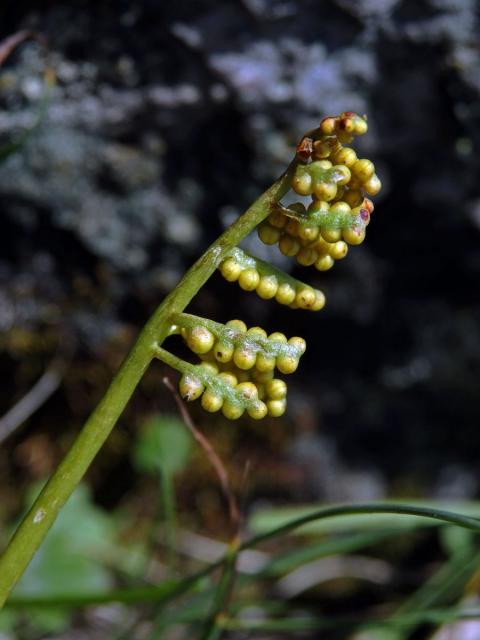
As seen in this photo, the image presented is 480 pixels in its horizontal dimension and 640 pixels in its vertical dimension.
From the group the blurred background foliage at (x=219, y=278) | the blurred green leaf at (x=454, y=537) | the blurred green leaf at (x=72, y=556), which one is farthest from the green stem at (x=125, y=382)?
the blurred green leaf at (x=454, y=537)

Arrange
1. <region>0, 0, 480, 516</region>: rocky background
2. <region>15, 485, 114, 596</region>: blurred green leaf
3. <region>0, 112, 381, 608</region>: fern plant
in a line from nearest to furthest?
<region>0, 112, 381, 608</region>: fern plant
<region>0, 0, 480, 516</region>: rocky background
<region>15, 485, 114, 596</region>: blurred green leaf

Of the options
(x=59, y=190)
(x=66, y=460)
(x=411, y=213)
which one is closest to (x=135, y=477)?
(x=59, y=190)

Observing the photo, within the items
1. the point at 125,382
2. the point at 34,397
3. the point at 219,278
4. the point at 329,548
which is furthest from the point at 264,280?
the point at 34,397

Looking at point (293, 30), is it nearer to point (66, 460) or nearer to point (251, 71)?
point (251, 71)

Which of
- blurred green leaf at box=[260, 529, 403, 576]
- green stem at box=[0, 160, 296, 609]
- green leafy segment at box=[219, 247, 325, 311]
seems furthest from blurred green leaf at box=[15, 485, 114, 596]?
green leafy segment at box=[219, 247, 325, 311]

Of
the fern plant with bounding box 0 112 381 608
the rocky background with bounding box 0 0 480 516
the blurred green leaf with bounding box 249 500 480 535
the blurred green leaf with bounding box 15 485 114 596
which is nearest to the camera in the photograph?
the fern plant with bounding box 0 112 381 608

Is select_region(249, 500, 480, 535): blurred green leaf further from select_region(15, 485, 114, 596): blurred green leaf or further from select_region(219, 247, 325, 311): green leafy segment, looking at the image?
select_region(219, 247, 325, 311): green leafy segment
